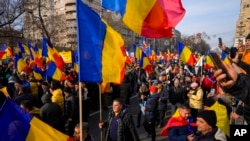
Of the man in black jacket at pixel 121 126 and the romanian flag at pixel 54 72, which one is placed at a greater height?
the romanian flag at pixel 54 72

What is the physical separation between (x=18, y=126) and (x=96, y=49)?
6.60ft

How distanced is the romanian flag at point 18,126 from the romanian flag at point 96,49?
1209 mm

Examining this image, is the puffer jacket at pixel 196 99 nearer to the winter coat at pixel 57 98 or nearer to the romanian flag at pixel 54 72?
the winter coat at pixel 57 98

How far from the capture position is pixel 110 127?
6.27 meters

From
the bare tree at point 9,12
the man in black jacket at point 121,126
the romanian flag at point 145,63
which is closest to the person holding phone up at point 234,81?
the man in black jacket at point 121,126

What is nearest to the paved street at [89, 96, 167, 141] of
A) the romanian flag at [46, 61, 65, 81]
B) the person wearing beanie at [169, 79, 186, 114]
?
the person wearing beanie at [169, 79, 186, 114]

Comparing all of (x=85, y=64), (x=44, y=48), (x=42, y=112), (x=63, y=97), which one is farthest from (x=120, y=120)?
(x=44, y=48)

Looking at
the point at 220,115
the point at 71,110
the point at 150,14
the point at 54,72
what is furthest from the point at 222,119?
the point at 54,72

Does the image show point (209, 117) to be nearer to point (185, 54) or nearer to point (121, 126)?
point (121, 126)

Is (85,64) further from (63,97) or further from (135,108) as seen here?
(135,108)

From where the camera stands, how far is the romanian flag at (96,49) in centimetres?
534

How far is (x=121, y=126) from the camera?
612 cm

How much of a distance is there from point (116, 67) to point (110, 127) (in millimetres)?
1080

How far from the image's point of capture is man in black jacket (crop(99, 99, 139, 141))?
6129 mm
